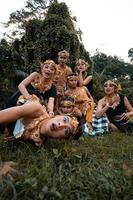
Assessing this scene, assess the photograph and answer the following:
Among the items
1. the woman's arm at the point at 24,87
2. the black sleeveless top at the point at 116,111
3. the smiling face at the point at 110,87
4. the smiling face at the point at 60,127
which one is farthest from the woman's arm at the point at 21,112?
the black sleeveless top at the point at 116,111

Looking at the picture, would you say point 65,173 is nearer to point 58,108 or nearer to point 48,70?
point 48,70

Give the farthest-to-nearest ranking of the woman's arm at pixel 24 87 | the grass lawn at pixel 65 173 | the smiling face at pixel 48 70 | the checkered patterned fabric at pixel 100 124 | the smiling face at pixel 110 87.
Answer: the smiling face at pixel 110 87
the checkered patterned fabric at pixel 100 124
the smiling face at pixel 48 70
the woman's arm at pixel 24 87
the grass lawn at pixel 65 173

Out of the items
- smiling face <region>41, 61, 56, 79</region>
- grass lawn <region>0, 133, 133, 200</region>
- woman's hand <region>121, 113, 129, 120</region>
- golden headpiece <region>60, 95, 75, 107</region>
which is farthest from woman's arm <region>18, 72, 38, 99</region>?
woman's hand <region>121, 113, 129, 120</region>

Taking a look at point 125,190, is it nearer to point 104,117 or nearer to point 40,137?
point 40,137

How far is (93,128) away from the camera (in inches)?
356

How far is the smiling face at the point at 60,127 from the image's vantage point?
523cm

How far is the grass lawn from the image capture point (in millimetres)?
3671

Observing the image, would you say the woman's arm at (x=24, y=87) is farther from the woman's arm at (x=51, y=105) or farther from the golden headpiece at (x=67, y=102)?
the golden headpiece at (x=67, y=102)

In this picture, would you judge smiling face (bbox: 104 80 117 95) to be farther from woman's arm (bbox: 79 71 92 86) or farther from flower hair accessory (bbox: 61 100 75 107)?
flower hair accessory (bbox: 61 100 75 107)

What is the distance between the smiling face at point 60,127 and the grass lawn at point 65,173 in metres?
0.22

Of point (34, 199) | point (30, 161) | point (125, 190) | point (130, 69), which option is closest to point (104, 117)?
point (30, 161)

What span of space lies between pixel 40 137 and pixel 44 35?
15240mm

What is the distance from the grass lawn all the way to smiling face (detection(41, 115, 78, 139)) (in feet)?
0.73

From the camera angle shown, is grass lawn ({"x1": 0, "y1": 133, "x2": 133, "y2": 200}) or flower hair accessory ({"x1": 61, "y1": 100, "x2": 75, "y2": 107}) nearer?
grass lawn ({"x1": 0, "y1": 133, "x2": 133, "y2": 200})
